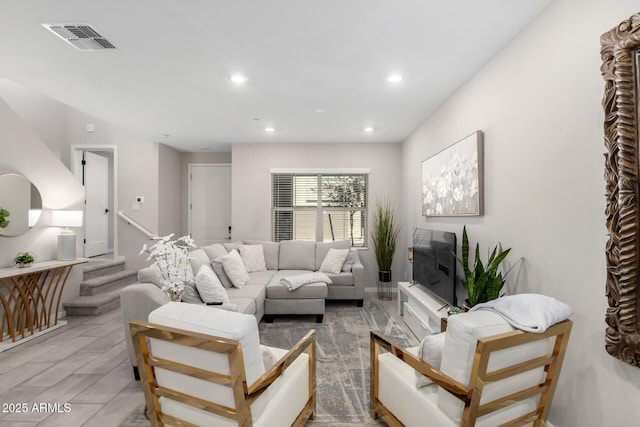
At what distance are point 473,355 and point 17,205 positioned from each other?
14.9ft

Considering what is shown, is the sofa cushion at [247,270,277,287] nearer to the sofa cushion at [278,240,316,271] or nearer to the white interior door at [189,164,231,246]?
the sofa cushion at [278,240,316,271]

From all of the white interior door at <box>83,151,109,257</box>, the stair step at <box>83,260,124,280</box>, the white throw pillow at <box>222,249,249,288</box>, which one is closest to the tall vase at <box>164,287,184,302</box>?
the white throw pillow at <box>222,249,249,288</box>

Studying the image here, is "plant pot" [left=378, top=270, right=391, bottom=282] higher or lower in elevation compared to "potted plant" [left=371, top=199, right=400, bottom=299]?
lower

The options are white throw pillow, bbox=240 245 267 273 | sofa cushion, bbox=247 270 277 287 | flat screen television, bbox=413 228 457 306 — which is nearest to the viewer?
flat screen television, bbox=413 228 457 306

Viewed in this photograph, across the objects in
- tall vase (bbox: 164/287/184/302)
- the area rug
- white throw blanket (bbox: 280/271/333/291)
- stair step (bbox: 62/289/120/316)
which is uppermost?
tall vase (bbox: 164/287/184/302)

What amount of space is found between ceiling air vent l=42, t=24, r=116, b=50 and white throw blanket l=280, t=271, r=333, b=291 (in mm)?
2903

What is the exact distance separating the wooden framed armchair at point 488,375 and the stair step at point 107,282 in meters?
4.47

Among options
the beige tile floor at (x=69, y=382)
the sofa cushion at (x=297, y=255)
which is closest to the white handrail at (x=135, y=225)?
the beige tile floor at (x=69, y=382)

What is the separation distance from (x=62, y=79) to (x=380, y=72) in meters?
2.95

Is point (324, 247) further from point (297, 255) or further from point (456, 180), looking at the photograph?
point (456, 180)

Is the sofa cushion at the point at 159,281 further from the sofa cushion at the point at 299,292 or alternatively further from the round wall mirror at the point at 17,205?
the round wall mirror at the point at 17,205

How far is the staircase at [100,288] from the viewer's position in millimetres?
3904

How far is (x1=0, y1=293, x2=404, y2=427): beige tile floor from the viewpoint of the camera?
198 cm

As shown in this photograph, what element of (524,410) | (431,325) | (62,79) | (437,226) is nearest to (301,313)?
(431,325)
